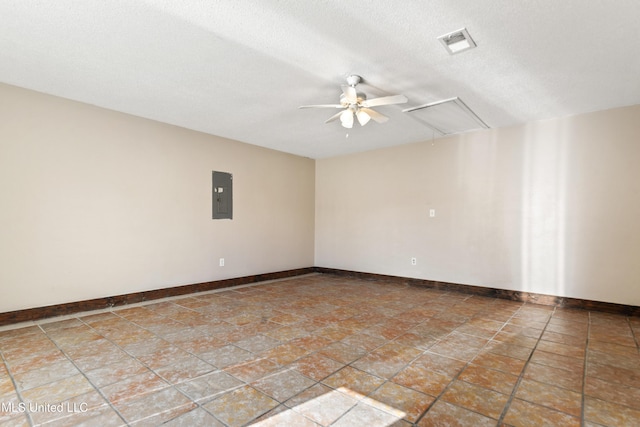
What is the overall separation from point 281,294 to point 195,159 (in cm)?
245

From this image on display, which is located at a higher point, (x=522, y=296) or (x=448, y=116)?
(x=448, y=116)

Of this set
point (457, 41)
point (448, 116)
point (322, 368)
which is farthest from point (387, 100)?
point (322, 368)

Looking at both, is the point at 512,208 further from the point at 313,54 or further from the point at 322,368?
the point at 322,368

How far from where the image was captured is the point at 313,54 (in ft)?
8.63

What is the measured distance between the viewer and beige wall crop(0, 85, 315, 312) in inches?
131

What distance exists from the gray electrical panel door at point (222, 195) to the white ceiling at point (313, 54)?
1.32m

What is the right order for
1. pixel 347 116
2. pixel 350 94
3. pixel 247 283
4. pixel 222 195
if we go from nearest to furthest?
pixel 350 94 → pixel 347 116 → pixel 222 195 → pixel 247 283

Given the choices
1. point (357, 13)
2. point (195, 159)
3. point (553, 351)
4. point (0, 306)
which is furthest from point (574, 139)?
point (0, 306)

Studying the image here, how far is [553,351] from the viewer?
8.75 feet

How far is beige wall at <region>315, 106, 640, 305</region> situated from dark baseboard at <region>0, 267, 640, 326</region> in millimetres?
92

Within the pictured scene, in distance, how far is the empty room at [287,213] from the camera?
2049 mm

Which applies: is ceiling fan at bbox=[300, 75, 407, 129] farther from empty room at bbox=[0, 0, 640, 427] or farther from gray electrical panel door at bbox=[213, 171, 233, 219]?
gray electrical panel door at bbox=[213, 171, 233, 219]

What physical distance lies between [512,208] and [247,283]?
14.2 ft

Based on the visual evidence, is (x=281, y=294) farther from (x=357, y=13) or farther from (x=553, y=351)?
(x=357, y=13)
